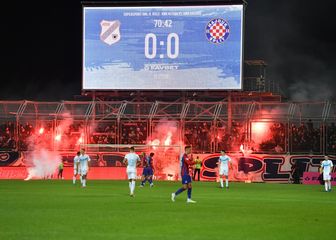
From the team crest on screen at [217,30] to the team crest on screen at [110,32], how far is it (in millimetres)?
7210

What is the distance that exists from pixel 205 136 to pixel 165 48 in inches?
309

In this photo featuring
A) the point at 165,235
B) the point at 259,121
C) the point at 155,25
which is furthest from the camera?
the point at 155,25

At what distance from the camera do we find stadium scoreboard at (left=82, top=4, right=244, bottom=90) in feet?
183

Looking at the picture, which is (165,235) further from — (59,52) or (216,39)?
(59,52)

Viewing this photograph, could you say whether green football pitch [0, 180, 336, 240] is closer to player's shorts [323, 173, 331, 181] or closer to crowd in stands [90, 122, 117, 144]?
player's shorts [323, 173, 331, 181]

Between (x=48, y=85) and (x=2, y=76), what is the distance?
18.1ft

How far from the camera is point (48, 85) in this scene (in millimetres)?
77125

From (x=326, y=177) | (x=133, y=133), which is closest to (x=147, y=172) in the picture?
(x=326, y=177)

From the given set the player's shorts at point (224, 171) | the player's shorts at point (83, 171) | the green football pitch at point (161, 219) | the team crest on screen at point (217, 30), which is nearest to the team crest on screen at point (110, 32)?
the team crest on screen at point (217, 30)

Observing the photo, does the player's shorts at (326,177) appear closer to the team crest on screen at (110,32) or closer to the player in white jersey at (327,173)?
the player in white jersey at (327,173)

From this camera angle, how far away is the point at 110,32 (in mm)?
57594

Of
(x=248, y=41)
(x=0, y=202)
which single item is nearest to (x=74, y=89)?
(x=248, y=41)

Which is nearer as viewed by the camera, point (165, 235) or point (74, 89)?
point (165, 235)

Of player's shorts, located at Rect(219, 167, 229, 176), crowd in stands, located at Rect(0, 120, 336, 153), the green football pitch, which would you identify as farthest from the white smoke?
the green football pitch
